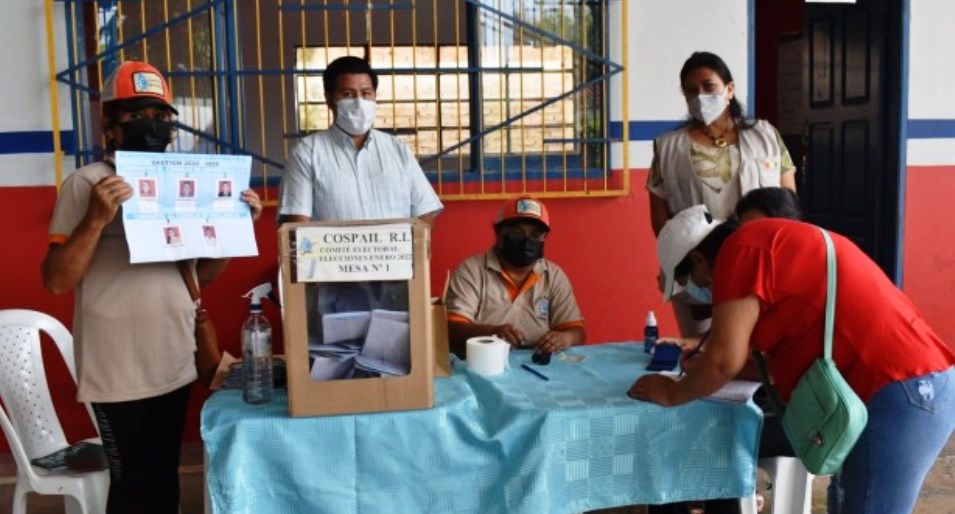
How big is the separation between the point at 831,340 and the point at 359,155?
70.9 inches

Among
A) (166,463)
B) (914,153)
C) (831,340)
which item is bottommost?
(166,463)

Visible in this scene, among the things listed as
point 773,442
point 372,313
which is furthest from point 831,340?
point 372,313

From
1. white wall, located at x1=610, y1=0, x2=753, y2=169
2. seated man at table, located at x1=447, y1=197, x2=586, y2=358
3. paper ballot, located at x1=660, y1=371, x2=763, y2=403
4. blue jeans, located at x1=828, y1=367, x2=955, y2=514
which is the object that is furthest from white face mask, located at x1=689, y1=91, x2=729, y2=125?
blue jeans, located at x1=828, y1=367, x2=955, y2=514

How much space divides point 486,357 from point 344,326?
524mm

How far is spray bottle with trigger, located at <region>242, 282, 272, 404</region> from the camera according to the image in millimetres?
2191

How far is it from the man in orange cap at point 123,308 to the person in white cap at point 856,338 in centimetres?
130

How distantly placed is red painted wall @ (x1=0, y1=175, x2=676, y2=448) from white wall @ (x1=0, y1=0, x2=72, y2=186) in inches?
3.4

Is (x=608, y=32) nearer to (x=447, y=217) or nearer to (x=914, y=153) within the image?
(x=447, y=217)

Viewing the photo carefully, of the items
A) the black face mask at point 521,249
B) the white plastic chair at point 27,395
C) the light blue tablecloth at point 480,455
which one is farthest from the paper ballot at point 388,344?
the white plastic chair at point 27,395

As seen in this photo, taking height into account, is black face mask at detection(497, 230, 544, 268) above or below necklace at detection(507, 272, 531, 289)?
above

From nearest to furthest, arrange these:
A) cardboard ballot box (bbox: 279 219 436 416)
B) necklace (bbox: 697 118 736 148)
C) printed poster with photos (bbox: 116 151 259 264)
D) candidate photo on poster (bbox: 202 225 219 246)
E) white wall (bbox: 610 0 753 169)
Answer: cardboard ballot box (bbox: 279 219 436 416) → printed poster with photos (bbox: 116 151 259 264) → candidate photo on poster (bbox: 202 225 219 246) → necklace (bbox: 697 118 736 148) → white wall (bbox: 610 0 753 169)

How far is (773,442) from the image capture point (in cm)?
241

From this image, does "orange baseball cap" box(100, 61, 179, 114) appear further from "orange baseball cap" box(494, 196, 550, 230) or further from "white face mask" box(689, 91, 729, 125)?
"white face mask" box(689, 91, 729, 125)

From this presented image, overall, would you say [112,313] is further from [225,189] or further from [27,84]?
[27,84]
